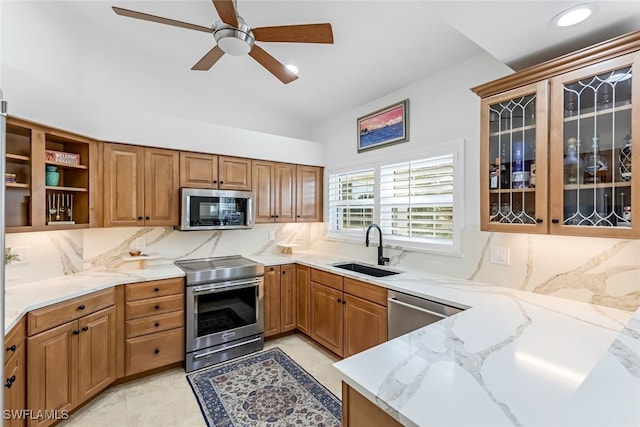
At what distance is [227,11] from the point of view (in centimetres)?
158

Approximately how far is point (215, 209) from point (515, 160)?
2.67 metres

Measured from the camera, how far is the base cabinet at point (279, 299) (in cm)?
315

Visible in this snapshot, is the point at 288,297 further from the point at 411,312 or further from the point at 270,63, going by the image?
the point at 270,63

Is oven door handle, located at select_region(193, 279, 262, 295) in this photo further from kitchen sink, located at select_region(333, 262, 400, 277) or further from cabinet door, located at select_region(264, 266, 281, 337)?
kitchen sink, located at select_region(333, 262, 400, 277)

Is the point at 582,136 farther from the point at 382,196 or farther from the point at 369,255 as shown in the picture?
the point at 369,255

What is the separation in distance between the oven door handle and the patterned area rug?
70 cm

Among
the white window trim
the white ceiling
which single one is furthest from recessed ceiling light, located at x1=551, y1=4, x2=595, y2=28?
the white window trim

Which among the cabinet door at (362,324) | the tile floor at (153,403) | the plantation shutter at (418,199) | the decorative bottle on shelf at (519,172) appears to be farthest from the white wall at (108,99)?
the decorative bottle on shelf at (519,172)

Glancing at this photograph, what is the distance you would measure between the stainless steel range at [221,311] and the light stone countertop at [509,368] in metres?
1.10

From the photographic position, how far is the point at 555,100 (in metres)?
1.67

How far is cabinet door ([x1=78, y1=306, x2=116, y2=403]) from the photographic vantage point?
209 cm

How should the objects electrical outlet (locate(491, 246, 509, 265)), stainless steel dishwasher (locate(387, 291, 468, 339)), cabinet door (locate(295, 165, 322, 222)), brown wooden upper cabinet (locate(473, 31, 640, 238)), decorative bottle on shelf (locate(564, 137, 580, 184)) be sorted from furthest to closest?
cabinet door (locate(295, 165, 322, 222)) → electrical outlet (locate(491, 246, 509, 265)) → stainless steel dishwasher (locate(387, 291, 468, 339)) → decorative bottle on shelf (locate(564, 137, 580, 184)) → brown wooden upper cabinet (locate(473, 31, 640, 238))

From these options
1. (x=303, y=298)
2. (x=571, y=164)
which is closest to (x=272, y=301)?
(x=303, y=298)

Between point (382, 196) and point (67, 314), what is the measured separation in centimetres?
280
